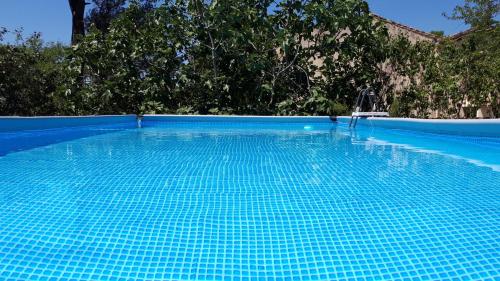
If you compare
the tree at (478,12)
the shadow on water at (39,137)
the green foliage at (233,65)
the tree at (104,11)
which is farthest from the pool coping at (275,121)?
the tree at (104,11)

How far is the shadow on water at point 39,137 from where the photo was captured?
20.8 feet

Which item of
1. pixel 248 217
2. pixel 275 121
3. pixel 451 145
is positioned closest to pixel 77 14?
pixel 275 121

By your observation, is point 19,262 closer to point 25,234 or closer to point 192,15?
point 25,234

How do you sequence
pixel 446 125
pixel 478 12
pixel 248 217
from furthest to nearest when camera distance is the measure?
Answer: pixel 478 12 → pixel 446 125 → pixel 248 217

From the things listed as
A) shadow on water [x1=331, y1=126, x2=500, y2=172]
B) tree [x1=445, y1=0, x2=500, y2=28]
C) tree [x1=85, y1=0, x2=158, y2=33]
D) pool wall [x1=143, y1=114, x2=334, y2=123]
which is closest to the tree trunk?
tree [x1=85, y1=0, x2=158, y2=33]

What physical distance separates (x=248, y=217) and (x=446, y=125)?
5779mm

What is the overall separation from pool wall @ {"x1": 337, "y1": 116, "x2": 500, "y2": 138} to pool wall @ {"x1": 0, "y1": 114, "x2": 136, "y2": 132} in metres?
6.33

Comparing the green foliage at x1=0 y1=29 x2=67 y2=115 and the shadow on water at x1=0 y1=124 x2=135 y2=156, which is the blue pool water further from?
the green foliage at x1=0 y1=29 x2=67 y2=115

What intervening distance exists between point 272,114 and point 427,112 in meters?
4.34

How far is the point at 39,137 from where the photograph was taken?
304 inches

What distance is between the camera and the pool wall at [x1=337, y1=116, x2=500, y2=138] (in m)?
6.25

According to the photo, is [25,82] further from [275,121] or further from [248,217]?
[248,217]

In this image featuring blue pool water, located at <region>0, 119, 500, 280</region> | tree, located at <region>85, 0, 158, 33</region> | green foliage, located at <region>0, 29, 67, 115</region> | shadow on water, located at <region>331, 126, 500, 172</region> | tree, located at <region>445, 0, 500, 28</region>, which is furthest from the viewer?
tree, located at <region>85, 0, 158, 33</region>

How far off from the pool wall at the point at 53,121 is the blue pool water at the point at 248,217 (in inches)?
105
